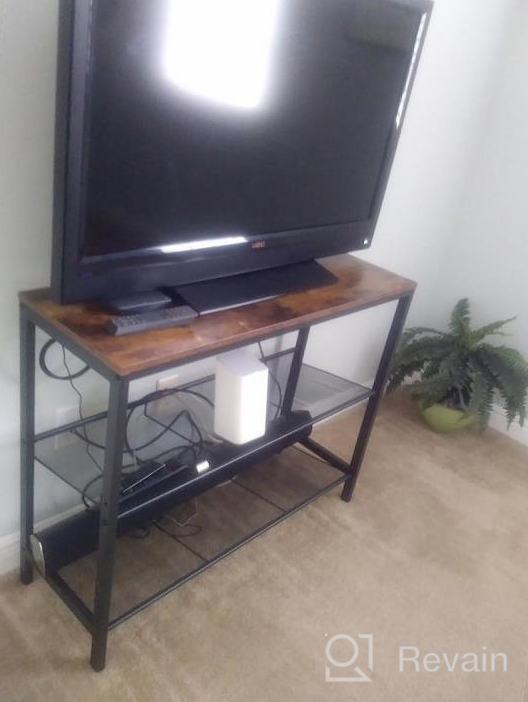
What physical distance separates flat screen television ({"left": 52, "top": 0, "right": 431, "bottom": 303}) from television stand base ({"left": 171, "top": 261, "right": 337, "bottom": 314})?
0.09 ft

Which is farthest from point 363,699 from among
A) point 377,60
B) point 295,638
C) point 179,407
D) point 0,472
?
point 377,60

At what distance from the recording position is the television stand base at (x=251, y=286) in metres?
1.27

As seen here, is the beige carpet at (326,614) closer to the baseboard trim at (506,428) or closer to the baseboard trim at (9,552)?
the baseboard trim at (9,552)

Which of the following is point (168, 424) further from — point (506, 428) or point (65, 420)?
point (506, 428)

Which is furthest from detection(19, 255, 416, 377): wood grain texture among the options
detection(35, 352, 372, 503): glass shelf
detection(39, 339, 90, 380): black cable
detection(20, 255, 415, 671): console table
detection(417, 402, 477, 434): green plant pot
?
detection(417, 402, 477, 434): green plant pot

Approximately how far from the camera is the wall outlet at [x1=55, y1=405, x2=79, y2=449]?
1462 millimetres

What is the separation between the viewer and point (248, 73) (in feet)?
3.85

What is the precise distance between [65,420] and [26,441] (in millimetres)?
172

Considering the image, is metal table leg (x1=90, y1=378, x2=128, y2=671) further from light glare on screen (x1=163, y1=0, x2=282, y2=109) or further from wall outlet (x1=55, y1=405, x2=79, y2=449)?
light glare on screen (x1=163, y1=0, x2=282, y2=109)

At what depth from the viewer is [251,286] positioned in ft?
4.58

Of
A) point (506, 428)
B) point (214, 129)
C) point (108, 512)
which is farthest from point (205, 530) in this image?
point (506, 428)

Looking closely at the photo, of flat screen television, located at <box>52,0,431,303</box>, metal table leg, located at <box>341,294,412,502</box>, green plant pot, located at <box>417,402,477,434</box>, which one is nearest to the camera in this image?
flat screen television, located at <box>52,0,431,303</box>

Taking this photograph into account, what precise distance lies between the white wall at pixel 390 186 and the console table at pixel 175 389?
87 millimetres

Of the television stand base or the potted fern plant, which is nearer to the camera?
the television stand base
